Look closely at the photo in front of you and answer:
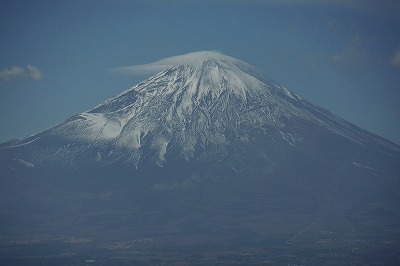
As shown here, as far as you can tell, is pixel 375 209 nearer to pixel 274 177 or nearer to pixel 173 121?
pixel 274 177

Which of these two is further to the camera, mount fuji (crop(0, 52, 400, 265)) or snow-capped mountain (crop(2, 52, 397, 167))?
snow-capped mountain (crop(2, 52, 397, 167))

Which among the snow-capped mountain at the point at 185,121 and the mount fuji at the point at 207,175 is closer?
the mount fuji at the point at 207,175

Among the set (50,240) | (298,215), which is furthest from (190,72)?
(50,240)

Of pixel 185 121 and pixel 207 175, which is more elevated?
pixel 185 121

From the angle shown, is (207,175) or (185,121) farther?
(185,121)
